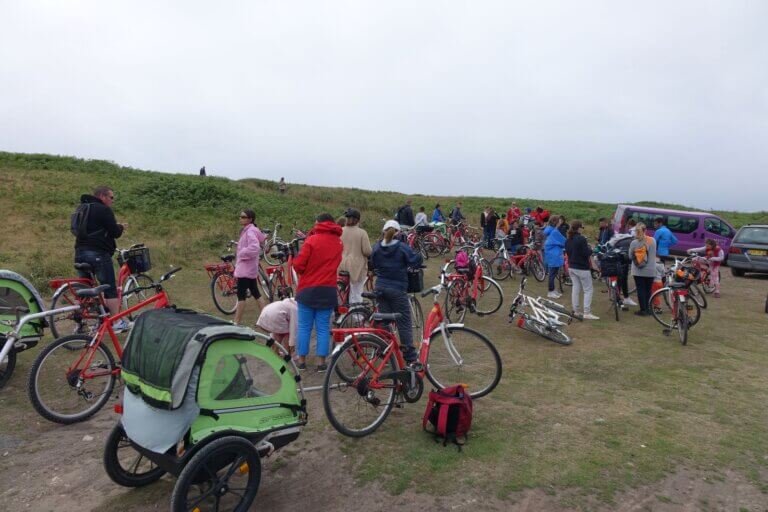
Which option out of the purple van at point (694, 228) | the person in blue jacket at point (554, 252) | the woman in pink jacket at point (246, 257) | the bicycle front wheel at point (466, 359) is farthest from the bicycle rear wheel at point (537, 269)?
the bicycle front wheel at point (466, 359)

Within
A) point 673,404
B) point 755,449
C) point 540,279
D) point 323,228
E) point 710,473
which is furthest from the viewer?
point 540,279

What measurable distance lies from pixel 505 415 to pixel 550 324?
2.97m

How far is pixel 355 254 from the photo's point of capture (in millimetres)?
6918

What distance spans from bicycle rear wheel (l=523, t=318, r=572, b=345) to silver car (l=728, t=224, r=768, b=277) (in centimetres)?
1031

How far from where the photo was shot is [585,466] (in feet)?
12.6

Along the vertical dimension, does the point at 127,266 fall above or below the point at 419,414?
above

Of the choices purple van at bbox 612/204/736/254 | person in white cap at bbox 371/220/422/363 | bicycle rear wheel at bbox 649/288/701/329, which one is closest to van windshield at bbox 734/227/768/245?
purple van at bbox 612/204/736/254

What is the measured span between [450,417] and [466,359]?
0.97 meters

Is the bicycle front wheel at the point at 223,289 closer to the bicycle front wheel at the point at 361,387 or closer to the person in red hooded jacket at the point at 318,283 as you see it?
the person in red hooded jacket at the point at 318,283

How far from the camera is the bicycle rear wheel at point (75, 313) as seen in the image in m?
5.68

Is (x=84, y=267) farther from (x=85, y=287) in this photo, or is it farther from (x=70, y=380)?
(x=70, y=380)

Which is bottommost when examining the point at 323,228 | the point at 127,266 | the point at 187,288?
the point at 187,288

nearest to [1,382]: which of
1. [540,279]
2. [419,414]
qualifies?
[419,414]

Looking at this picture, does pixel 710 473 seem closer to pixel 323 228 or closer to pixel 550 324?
pixel 550 324
